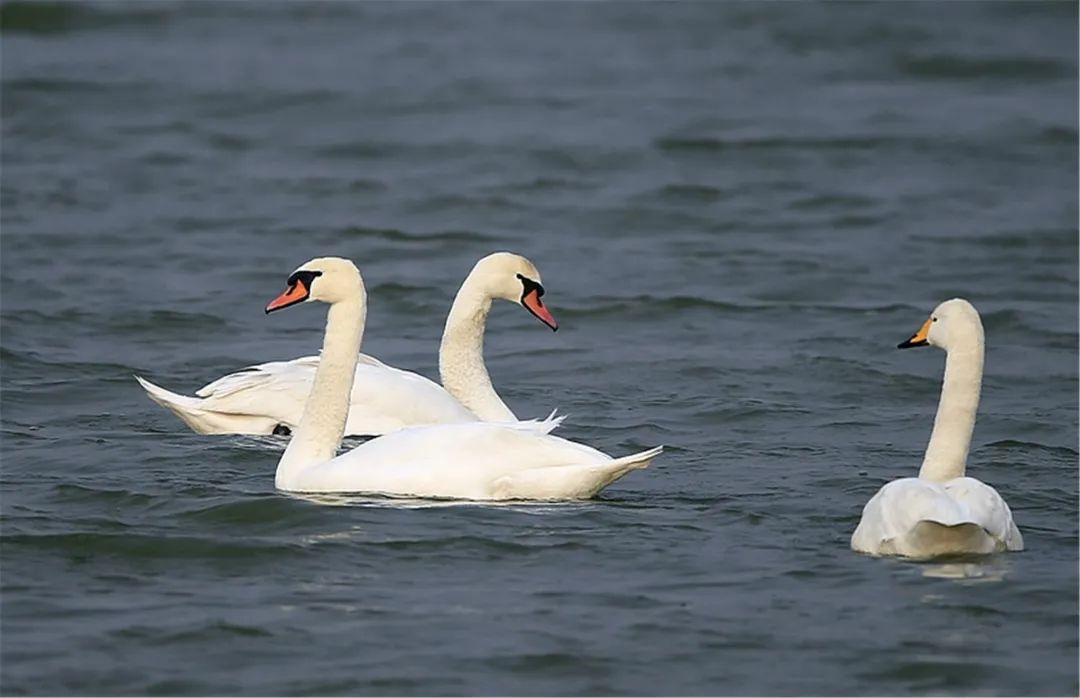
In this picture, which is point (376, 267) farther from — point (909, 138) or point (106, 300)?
point (909, 138)

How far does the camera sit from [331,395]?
29.5 ft

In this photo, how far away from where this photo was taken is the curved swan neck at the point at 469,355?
33.9 feet

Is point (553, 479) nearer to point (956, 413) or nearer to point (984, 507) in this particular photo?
point (956, 413)

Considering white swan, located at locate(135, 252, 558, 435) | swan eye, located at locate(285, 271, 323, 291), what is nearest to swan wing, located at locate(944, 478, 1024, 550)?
swan eye, located at locate(285, 271, 323, 291)

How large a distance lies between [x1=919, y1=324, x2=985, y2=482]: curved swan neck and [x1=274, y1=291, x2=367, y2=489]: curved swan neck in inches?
91.9

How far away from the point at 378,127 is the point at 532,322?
7513 millimetres

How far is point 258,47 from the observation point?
25594mm

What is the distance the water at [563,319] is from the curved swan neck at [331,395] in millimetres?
256

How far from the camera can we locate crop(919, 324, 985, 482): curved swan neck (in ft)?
26.9

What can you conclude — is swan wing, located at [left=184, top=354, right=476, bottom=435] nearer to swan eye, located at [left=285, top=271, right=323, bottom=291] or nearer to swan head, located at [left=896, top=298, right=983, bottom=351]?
swan eye, located at [left=285, top=271, right=323, bottom=291]

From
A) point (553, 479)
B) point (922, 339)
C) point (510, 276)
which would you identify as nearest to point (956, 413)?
point (922, 339)

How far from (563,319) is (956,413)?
586 centimetres

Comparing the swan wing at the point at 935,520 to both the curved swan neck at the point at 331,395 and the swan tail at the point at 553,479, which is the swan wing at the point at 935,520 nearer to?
the swan tail at the point at 553,479

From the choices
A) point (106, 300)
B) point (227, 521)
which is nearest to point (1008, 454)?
point (227, 521)
